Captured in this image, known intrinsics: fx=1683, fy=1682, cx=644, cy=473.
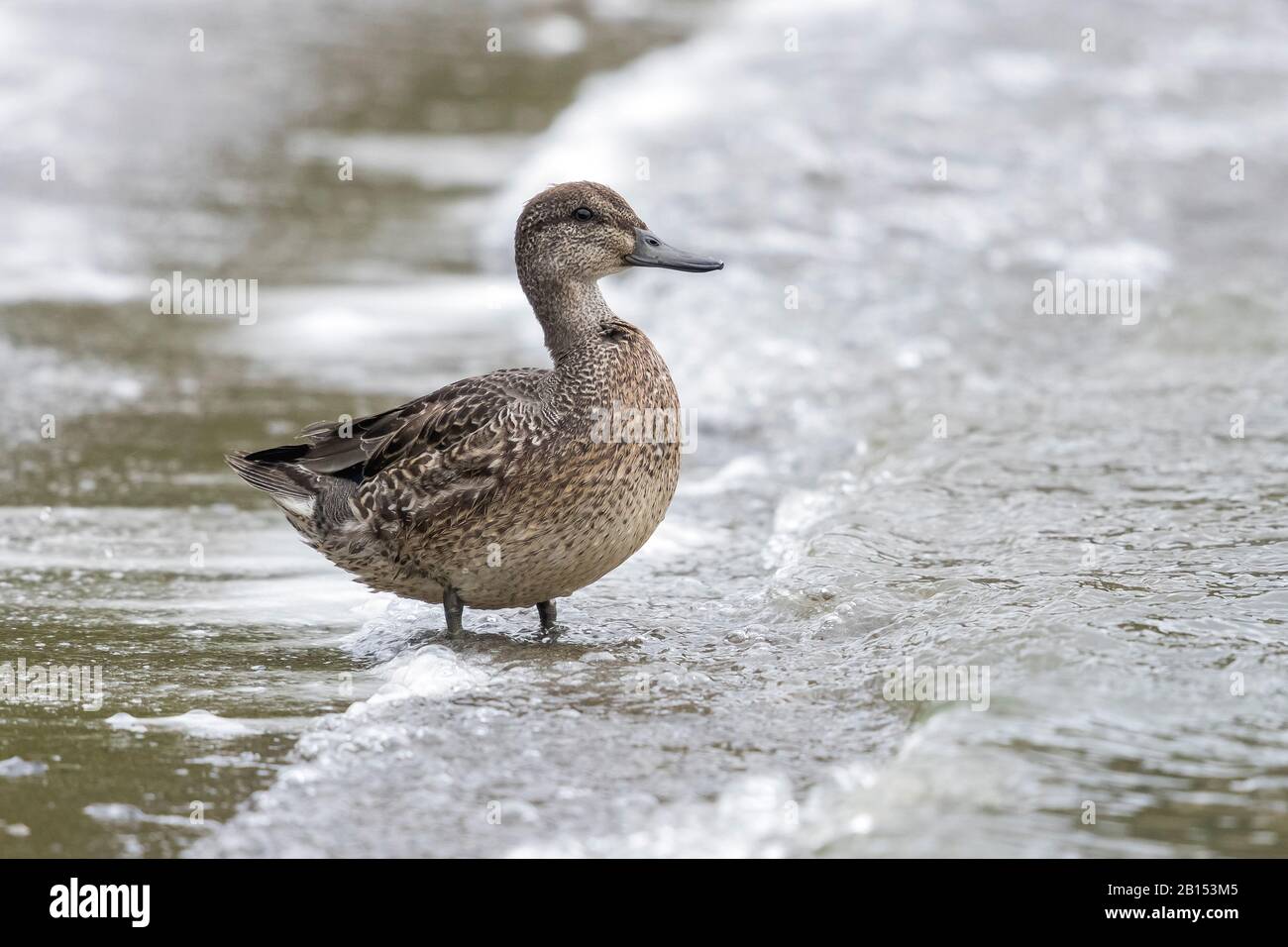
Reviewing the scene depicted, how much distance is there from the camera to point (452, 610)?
6051 millimetres

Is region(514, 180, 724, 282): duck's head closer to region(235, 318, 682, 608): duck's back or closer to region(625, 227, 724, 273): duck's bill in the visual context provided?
region(625, 227, 724, 273): duck's bill

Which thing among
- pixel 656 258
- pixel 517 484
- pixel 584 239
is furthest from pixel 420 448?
pixel 656 258

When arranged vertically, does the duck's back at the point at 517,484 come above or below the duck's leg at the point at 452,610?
above

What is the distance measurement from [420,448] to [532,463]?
0.50 m

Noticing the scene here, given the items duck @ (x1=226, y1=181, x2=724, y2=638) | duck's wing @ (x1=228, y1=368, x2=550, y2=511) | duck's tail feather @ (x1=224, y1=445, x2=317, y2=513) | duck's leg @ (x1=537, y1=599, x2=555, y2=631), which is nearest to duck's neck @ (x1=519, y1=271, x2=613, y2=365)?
duck @ (x1=226, y1=181, x2=724, y2=638)

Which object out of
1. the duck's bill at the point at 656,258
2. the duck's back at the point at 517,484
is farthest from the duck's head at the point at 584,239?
the duck's back at the point at 517,484

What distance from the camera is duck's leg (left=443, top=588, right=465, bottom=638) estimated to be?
6027mm

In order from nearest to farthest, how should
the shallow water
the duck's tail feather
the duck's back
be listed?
the shallow water, the duck's back, the duck's tail feather

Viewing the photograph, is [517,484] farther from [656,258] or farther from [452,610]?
[656,258]

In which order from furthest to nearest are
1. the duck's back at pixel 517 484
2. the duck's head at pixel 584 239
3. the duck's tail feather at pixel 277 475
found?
1. the duck's tail feather at pixel 277 475
2. the duck's head at pixel 584 239
3. the duck's back at pixel 517 484

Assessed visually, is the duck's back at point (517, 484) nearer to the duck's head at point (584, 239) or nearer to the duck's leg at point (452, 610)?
the duck's leg at point (452, 610)

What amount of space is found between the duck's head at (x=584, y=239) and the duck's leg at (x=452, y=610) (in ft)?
4.00

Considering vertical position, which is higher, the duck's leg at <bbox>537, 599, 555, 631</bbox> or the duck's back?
the duck's back

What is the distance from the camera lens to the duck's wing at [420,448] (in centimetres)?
584
